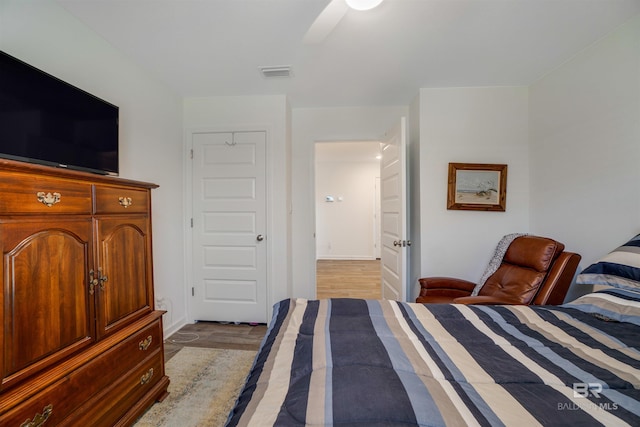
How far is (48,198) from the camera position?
1.04 m

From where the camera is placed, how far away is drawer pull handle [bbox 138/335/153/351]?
149cm

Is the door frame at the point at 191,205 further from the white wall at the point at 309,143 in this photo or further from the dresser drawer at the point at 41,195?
the dresser drawer at the point at 41,195

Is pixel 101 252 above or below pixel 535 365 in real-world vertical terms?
above

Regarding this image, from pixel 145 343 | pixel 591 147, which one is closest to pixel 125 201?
pixel 145 343

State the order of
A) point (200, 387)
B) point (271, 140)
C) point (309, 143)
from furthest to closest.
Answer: point (309, 143) < point (271, 140) < point (200, 387)

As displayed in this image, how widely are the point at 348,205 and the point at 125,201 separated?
532cm

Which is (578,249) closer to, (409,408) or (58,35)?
(409,408)

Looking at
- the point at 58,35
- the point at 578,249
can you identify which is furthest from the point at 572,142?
the point at 58,35

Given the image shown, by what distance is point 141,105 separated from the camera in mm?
2219

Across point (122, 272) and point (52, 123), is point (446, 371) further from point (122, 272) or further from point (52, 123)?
point (52, 123)

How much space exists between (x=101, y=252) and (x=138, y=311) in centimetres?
46

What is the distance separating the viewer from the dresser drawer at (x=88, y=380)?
0.94 metres

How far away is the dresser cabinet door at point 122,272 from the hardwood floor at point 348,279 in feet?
8.53

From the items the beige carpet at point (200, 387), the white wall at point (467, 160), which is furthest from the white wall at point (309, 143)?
the beige carpet at point (200, 387)
